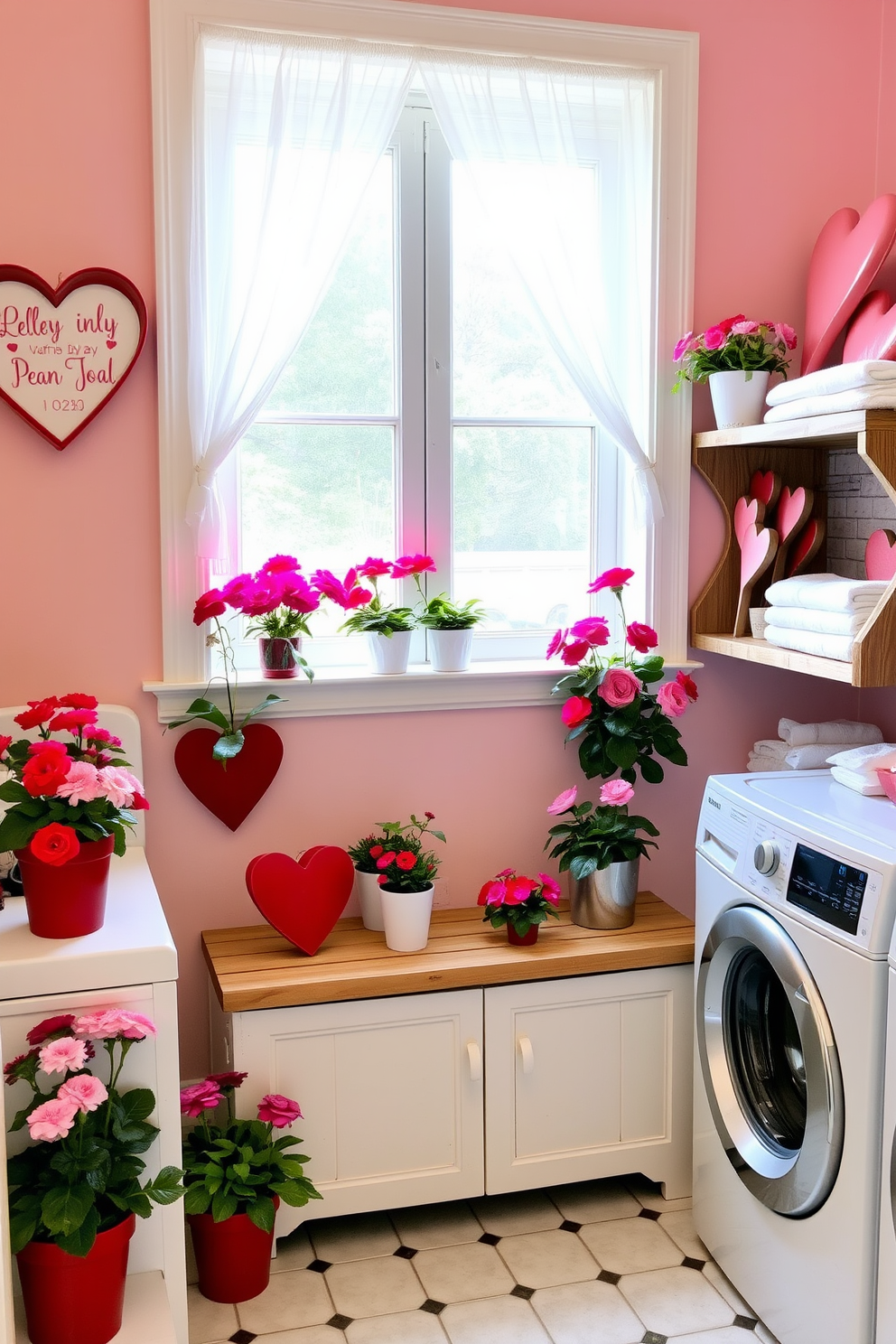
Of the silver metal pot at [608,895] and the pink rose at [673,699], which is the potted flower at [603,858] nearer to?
the silver metal pot at [608,895]

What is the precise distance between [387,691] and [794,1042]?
1049mm

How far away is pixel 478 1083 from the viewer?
2344 mm

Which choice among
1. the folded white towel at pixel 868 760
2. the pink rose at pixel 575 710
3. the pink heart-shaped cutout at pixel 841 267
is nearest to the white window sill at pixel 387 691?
the pink rose at pixel 575 710

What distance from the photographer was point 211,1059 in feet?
8.32

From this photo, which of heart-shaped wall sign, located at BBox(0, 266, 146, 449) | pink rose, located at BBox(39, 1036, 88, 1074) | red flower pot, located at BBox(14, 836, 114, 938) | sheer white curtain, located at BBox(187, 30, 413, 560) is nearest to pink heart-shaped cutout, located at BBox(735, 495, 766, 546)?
sheer white curtain, located at BBox(187, 30, 413, 560)

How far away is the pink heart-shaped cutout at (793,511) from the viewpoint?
257 cm

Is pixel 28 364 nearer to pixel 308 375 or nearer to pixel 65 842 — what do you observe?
pixel 308 375

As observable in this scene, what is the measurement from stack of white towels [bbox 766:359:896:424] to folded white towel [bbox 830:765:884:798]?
2.11 feet

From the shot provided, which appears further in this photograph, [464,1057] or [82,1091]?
[464,1057]

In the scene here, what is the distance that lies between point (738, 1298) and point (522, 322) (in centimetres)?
198

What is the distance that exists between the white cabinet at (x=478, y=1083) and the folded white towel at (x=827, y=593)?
774 mm

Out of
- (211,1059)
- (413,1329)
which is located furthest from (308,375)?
(413,1329)

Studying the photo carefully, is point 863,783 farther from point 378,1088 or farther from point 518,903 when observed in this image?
point 378,1088

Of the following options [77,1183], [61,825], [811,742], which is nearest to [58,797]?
[61,825]
